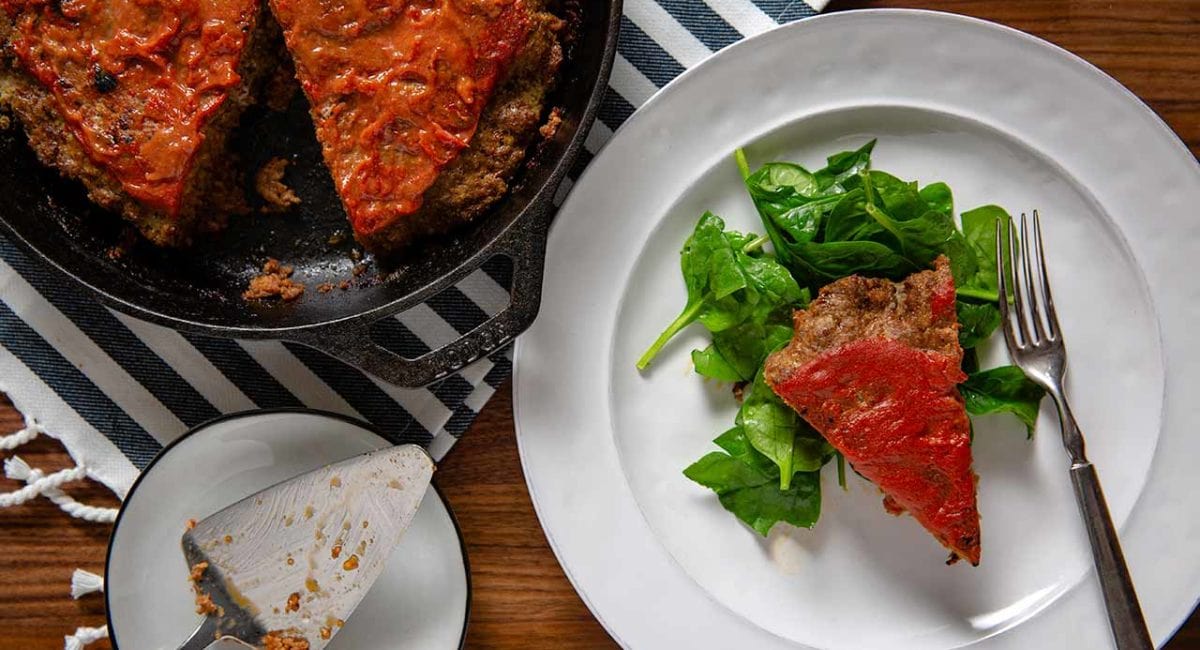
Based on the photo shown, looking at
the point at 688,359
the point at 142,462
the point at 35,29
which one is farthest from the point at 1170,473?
the point at 35,29

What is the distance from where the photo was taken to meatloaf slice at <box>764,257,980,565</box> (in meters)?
2.43

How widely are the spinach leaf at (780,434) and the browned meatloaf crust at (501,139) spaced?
3.00 ft

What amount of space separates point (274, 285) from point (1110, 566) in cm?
249

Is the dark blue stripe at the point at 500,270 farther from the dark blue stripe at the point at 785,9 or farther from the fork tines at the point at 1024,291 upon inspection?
the fork tines at the point at 1024,291

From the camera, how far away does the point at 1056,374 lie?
2619 millimetres

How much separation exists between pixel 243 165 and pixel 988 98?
2.18 m

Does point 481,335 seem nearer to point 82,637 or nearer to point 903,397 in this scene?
point 903,397

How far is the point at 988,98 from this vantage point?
8.70 feet

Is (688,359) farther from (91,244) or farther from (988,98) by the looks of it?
(91,244)

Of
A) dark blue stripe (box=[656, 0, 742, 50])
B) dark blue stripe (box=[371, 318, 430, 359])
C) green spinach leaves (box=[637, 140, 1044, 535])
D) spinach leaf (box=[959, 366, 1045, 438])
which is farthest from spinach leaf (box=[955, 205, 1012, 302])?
dark blue stripe (box=[371, 318, 430, 359])

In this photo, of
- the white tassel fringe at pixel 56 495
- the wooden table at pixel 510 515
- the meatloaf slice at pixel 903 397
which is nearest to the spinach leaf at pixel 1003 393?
the meatloaf slice at pixel 903 397

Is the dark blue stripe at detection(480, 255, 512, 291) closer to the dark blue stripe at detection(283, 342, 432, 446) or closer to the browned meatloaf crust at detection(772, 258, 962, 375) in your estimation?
the dark blue stripe at detection(283, 342, 432, 446)

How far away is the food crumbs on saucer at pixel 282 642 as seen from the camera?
107 inches

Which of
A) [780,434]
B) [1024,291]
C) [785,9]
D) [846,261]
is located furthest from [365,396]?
[1024,291]
